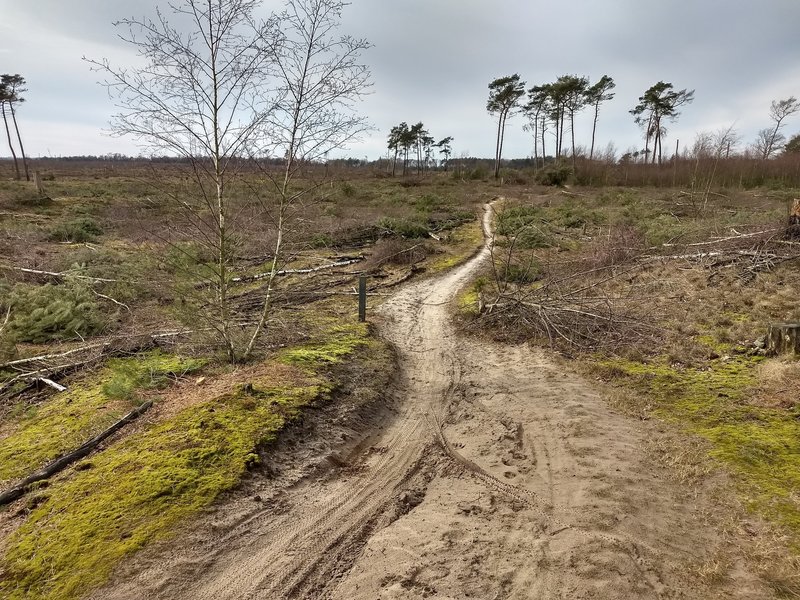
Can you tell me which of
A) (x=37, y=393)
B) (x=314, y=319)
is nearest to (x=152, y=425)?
(x=37, y=393)

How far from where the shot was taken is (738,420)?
196 inches

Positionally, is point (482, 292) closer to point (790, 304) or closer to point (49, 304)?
point (790, 304)

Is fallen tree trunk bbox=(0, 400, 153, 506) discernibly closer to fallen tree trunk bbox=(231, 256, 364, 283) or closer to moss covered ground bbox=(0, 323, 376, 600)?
moss covered ground bbox=(0, 323, 376, 600)

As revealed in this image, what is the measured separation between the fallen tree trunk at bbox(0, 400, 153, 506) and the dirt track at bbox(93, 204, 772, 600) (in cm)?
162

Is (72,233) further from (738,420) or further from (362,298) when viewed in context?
(738,420)

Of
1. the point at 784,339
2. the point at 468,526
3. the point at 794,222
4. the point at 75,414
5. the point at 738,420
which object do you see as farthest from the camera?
the point at 794,222

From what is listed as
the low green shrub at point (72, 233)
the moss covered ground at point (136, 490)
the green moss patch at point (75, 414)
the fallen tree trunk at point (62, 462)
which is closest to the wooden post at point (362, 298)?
the green moss patch at point (75, 414)

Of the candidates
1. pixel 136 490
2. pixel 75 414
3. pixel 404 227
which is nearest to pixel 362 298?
pixel 75 414

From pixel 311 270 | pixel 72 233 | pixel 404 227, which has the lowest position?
pixel 311 270

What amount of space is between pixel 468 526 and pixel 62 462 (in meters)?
3.79

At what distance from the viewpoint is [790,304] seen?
7.97m

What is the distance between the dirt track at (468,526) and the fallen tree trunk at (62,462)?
162 cm

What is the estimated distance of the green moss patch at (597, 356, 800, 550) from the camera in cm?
381

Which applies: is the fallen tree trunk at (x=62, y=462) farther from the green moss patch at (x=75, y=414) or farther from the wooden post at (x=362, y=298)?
the wooden post at (x=362, y=298)
